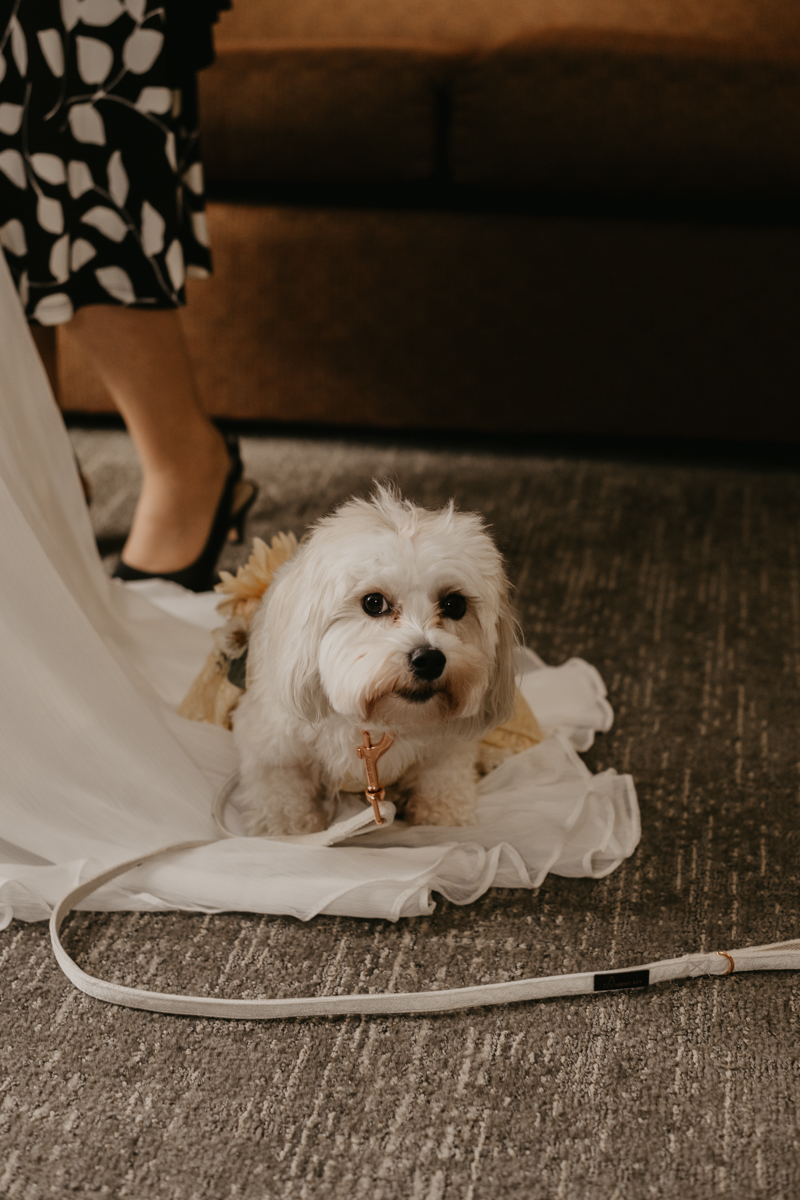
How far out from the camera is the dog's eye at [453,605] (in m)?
0.87

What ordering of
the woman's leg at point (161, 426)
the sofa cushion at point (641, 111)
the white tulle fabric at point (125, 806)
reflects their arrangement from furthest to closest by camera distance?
the sofa cushion at point (641, 111), the woman's leg at point (161, 426), the white tulle fabric at point (125, 806)

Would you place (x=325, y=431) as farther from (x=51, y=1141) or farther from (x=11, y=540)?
(x=51, y=1141)

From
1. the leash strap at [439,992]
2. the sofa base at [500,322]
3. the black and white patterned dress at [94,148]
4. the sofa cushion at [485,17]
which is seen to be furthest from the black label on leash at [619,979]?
the sofa cushion at [485,17]

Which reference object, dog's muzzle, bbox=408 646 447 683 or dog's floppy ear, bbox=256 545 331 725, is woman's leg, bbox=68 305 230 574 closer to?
dog's floppy ear, bbox=256 545 331 725

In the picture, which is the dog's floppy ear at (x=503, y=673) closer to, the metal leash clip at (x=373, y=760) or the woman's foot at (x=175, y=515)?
the metal leash clip at (x=373, y=760)

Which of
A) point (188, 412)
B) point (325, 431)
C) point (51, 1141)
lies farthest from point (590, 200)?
point (51, 1141)

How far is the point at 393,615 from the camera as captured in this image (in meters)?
0.86

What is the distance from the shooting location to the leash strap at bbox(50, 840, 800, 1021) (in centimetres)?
84

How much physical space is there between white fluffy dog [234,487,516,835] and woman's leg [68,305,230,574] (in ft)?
1.91

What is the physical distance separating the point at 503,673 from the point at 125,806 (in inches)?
14.9

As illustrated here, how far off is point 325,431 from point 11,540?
4.14 feet

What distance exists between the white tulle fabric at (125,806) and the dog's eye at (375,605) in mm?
239

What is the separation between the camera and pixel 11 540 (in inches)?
36.2

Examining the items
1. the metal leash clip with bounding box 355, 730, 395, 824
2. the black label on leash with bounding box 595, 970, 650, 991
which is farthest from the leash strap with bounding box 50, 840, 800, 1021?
the metal leash clip with bounding box 355, 730, 395, 824
